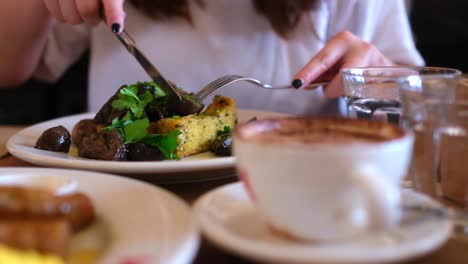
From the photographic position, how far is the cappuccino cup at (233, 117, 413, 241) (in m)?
0.42

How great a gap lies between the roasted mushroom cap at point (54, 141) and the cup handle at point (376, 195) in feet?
2.03

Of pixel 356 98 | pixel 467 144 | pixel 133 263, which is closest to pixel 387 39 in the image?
pixel 356 98

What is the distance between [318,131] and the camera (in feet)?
1.69

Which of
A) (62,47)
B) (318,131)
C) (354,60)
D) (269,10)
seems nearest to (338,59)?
(354,60)

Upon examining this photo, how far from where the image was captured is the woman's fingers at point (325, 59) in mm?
1091

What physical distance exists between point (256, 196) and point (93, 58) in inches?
49.6

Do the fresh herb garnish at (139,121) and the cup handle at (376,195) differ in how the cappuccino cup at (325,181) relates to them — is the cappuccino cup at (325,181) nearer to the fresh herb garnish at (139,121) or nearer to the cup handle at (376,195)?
the cup handle at (376,195)

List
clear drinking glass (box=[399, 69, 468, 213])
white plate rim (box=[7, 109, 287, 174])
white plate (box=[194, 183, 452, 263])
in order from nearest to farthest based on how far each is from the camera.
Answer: white plate (box=[194, 183, 452, 263]), clear drinking glass (box=[399, 69, 468, 213]), white plate rim (box=[7, 109, 287, 174])

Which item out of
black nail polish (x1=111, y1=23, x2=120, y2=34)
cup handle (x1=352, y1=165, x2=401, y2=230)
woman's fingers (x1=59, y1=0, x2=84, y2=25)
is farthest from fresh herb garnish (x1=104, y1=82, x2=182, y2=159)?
cup handle (x1=352, y1=165, x2=401, y2=230)

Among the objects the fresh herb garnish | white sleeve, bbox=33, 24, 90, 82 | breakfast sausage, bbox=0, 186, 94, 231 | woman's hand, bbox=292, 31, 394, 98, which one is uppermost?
breakfast sausage, bbox=0, 186, 94, 231

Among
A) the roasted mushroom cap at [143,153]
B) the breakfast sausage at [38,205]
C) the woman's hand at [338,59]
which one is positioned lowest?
the roasted mushroom cap at [143,153]

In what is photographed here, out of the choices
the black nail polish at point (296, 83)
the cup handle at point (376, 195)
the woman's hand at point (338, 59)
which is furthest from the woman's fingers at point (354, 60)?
the cup handle at point (376, 195)

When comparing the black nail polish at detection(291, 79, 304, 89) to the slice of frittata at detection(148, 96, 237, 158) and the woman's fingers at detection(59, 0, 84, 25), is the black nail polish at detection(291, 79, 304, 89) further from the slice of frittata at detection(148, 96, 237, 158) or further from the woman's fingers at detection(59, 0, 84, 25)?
the woman's fingers at detection(59, 0, 84, 25)

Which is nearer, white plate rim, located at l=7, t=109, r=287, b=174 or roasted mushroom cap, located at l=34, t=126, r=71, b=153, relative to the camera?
white plate rim, located at l=7, t=109, r=287, b=174
